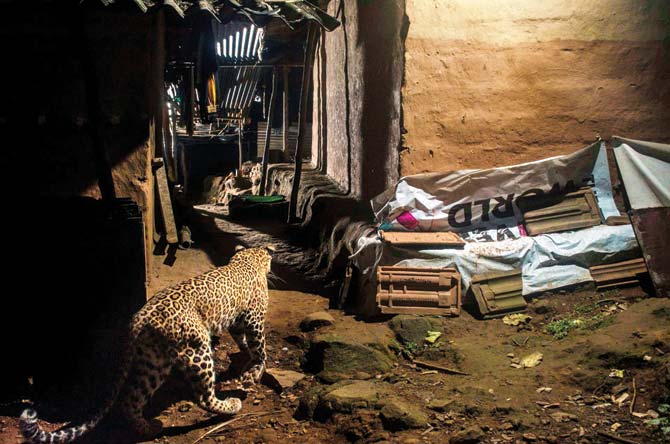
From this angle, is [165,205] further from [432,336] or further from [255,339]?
[432,336]

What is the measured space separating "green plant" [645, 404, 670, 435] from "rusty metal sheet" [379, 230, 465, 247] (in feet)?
8.92

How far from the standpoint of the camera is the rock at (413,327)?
5.46 meters

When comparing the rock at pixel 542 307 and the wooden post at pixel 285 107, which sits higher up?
the wooden post at pixel 285 107

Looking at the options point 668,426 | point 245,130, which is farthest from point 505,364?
point 245,130

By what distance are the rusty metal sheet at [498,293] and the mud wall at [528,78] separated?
1.56 m

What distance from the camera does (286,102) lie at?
16.8m

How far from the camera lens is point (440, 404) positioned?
4.21 meters

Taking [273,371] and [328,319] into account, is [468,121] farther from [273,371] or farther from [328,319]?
[273,371]

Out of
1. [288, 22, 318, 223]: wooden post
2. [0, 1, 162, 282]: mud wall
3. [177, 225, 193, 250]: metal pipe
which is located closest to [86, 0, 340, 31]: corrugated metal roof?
[0, 1, 162, 282]: mud wall

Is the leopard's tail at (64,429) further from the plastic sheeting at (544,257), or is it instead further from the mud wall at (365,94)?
the mud wall at (365,94)

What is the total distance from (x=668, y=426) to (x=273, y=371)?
10.7 ft

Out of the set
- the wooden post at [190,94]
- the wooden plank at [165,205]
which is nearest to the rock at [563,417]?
the wooden plank at [165,205]

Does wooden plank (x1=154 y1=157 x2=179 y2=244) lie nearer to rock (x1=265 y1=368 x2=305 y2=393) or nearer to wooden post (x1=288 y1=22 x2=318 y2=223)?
rock (x1=265 y1=368 x2=305 y2=393)

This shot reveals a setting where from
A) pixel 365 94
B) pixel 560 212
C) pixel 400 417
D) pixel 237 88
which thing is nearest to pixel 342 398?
pixel 400 417
